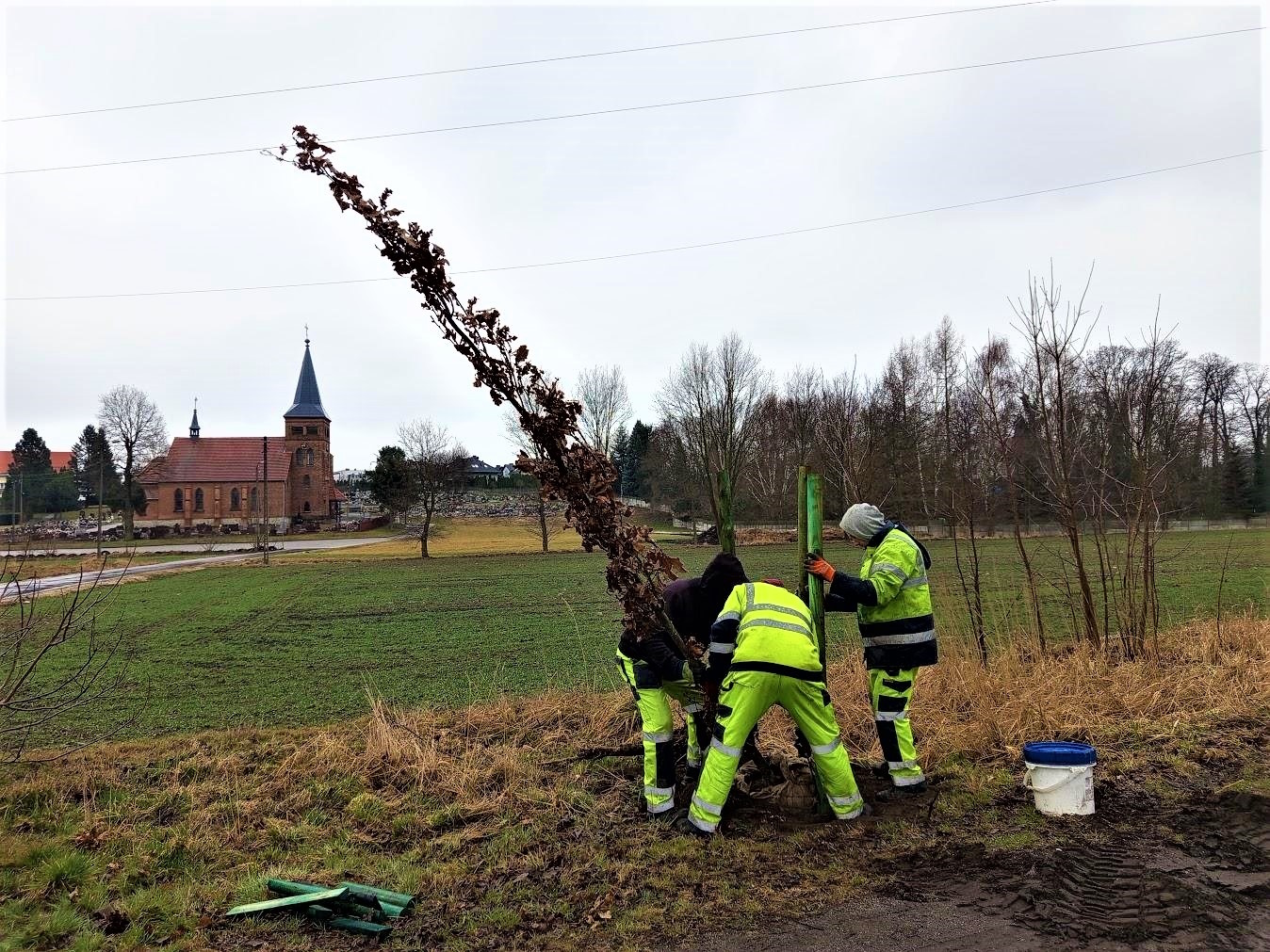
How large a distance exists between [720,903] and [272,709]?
6.96 m

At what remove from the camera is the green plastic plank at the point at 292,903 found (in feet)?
13.0

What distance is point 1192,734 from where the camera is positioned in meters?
6.07

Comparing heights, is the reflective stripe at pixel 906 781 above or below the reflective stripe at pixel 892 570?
below

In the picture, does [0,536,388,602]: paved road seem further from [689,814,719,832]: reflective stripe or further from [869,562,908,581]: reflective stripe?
[869,562,908,581]: reflective stripe

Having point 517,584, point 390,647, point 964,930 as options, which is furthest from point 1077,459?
point 517,584

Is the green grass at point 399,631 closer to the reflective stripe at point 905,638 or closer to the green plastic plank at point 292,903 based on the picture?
the reflective stripe at point 905,638

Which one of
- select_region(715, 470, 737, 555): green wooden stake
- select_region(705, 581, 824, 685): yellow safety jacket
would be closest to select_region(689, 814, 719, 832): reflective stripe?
select_region(705, 581, 824, 685): yellow safety jacket

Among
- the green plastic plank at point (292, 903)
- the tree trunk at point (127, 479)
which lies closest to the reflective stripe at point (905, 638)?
the green plastic plank at point (292, 903)

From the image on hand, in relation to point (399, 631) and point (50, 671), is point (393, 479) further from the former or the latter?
point (50, 671)

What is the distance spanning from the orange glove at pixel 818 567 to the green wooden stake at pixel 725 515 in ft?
1.77

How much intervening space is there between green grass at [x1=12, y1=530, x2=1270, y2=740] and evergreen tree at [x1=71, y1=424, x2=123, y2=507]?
37228 mm

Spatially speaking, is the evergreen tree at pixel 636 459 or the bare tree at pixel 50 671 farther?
the evergreen tree at pixel 636 459

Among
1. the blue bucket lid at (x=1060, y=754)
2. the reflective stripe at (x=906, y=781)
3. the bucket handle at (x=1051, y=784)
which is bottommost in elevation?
the reflective stripe at (x=906, y=781)

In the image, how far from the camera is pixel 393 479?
58.2 meters
